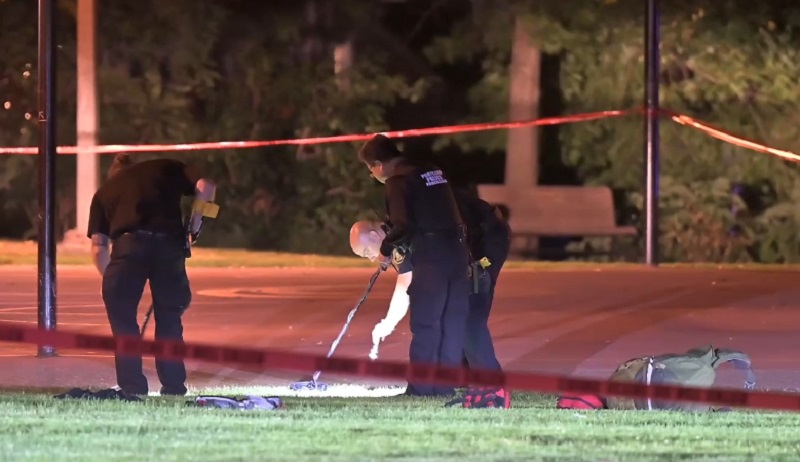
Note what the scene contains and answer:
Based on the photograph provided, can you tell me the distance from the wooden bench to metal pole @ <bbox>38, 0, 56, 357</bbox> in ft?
44.7

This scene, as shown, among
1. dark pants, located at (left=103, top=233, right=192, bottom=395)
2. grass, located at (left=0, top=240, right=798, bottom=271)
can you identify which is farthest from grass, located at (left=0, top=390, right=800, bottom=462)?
grass, located at (left=0, top=240, right=798, bottom=271)

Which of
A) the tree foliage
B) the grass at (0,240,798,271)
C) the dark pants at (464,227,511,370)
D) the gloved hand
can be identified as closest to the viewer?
the dark pants at (464,227,511,370)

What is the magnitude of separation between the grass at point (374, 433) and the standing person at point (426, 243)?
2.83 feet

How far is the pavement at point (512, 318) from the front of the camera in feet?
37.1

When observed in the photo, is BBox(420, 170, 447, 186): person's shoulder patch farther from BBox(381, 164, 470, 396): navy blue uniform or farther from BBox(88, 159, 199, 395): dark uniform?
BBox(88, 159, 199, 395): dark uniform

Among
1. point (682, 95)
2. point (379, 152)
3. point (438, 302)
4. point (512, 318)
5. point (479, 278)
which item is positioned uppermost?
point (682, 95)

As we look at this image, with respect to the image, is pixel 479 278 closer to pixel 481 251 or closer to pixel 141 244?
pixel 481 251

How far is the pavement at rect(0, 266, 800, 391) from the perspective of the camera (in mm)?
11312

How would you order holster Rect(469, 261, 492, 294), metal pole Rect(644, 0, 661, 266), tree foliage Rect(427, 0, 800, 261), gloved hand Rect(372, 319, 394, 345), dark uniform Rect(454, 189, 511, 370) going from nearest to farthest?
1. holster Rect(469, 261, 492, 294)
2. dark uniform Rect(454, 189, 511, 370)
3. gloved hand Rect(372, 319, 394, 345)
4. metal pole Rect(644, 0, 661, 266)
5. tree foliage Rect(427, 0, 800, 261)

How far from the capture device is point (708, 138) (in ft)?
89.4

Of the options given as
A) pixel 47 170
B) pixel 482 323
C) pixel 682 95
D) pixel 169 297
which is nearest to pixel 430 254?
pixel 482 323

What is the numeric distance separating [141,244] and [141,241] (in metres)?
0.02

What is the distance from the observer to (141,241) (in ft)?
30.3

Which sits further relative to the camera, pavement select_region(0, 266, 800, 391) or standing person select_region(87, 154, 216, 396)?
pavement select_region(0, 266, 800, 391)
